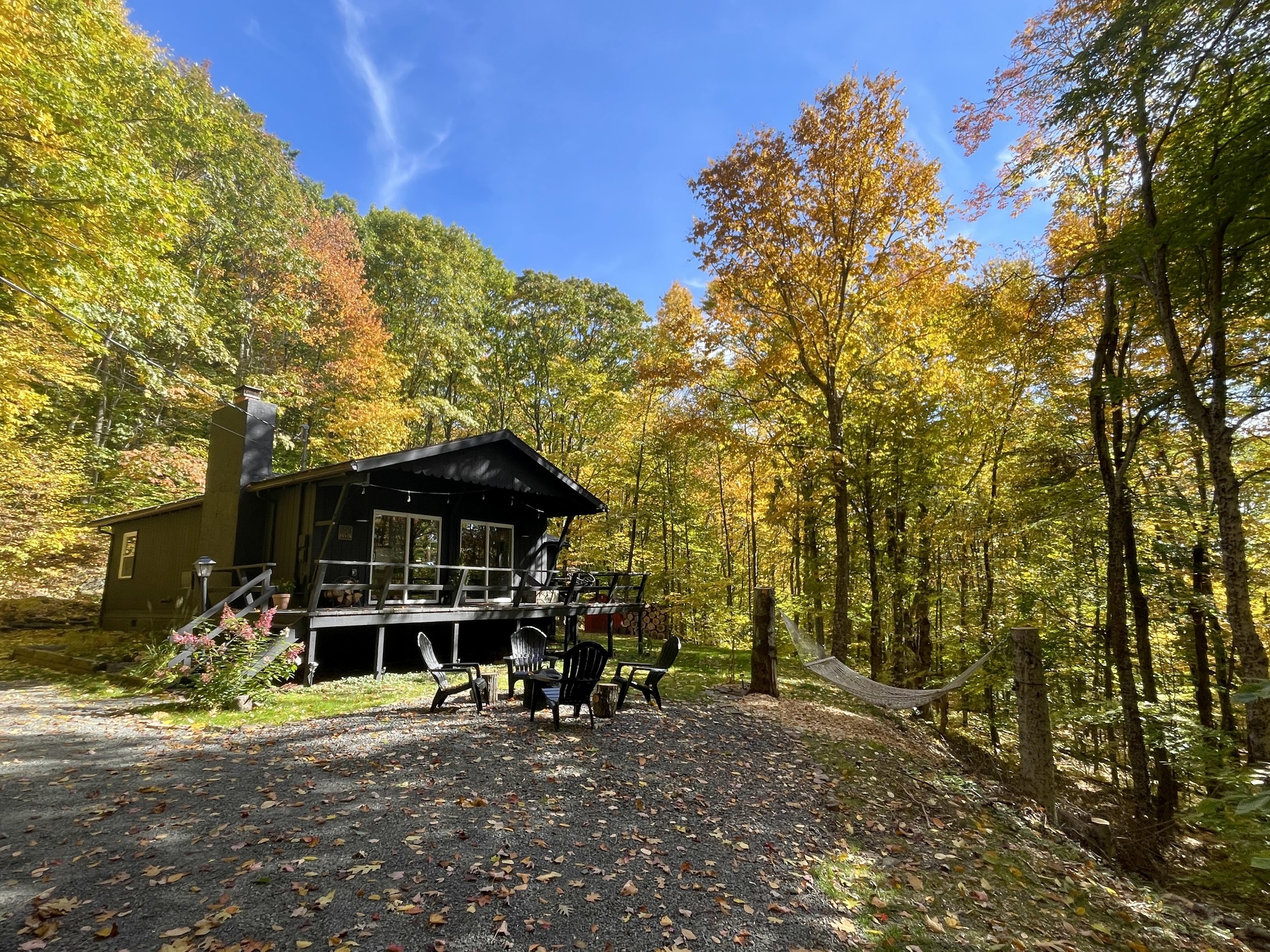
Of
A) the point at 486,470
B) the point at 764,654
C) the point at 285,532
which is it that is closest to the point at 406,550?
the point at 285,532

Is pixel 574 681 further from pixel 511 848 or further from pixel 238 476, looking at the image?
pixel 238 476

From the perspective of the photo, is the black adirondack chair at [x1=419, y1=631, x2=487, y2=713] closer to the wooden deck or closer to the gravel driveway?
the gravel driveway

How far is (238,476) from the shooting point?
1088 cm

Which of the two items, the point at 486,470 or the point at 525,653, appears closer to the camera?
the point at 525,653

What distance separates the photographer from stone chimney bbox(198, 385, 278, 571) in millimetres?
10812

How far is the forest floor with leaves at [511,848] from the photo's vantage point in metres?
2.93

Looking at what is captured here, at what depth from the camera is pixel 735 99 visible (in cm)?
1175

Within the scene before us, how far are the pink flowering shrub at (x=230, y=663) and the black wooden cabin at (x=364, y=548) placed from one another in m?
0.61

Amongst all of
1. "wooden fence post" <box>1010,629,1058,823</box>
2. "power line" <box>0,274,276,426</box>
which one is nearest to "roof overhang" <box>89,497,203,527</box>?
"power line" <box>0,274,276,426</box>

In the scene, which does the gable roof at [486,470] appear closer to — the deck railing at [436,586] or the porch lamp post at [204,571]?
the deck railing at [436,586]

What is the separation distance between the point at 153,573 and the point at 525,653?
11.0 meters

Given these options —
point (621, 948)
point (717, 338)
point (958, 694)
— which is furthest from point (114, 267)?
point (958, 694)

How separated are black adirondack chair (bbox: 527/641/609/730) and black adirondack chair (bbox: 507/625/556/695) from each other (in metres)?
0.52

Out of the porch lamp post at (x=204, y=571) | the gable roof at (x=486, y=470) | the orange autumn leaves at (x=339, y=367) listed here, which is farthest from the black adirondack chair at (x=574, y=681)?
the orange autumn leaves at (x=339, y=367)
